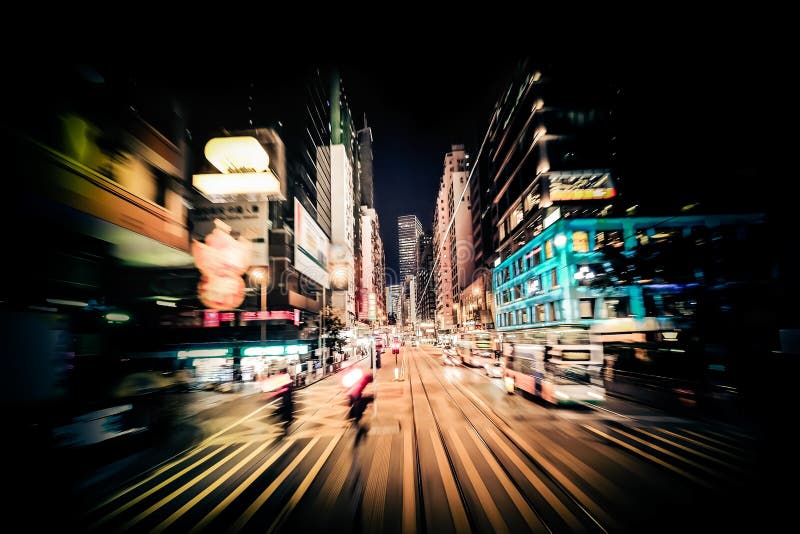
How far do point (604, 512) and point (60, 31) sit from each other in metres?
21.9

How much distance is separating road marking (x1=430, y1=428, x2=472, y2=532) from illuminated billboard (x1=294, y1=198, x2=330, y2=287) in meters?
37.2

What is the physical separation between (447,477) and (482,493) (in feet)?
2.98

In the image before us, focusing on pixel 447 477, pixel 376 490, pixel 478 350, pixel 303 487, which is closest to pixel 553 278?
pixel 478 350

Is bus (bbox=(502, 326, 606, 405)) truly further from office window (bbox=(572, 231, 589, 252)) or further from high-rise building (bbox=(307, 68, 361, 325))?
high-rise building (bbox=(307, 68, 361, 325))

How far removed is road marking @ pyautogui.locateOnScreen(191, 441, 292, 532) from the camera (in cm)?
493

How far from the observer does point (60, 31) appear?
11594 mm

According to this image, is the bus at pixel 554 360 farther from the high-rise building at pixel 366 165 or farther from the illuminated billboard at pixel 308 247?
the high-rise building at pixel 366 165

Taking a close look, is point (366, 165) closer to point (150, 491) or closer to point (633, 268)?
point (633, 268)

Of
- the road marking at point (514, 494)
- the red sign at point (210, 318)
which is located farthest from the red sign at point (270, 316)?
the road marking at point (514, 494)

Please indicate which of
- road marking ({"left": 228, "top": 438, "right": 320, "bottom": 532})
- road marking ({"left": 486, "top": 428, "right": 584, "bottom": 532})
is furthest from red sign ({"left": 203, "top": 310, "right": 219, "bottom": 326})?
road marking ({"left": 486, "top": 428, "right": 584, "bottom": 532})

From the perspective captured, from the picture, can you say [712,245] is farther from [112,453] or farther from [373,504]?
[112,453]

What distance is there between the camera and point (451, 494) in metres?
5.61

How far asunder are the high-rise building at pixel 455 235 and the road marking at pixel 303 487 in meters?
73.4

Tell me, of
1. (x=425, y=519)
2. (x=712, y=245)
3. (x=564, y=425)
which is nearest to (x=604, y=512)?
(x=425, y=519)
